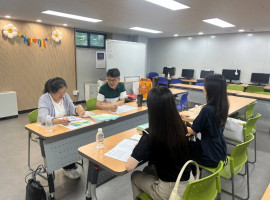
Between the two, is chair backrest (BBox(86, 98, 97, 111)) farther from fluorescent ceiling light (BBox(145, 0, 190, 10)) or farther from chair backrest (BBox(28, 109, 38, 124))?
fluorescent ceiling light (BBox(145, 0, 190, 10))

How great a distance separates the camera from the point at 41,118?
220cm

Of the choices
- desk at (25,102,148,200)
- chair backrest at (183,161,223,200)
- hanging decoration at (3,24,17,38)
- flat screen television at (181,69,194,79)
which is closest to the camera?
chair backrest at (183,161,223,200)

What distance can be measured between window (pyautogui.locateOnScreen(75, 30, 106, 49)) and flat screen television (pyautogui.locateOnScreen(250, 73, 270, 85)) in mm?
5575

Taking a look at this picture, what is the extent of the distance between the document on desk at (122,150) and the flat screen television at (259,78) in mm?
6507

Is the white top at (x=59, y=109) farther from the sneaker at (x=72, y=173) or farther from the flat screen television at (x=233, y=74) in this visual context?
the flat screen television at (x=233, y=74)

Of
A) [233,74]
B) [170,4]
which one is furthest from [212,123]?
[233,74]

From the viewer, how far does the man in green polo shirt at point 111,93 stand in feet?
9.31

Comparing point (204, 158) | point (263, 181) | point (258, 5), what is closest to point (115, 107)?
point (204, 158)

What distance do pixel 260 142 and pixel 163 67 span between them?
602 cm

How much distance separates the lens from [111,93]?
121 inches

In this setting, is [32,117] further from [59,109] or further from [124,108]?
[124,108]

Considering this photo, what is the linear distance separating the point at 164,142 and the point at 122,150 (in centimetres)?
48

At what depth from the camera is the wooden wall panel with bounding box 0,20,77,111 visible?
5.10m


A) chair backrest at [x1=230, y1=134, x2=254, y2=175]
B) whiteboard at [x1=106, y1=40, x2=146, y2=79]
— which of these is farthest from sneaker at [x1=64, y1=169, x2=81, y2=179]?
whiteboard at [x1=106, y1=40, x2=146, y2=79]
